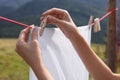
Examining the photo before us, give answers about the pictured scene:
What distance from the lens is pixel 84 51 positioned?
176 centimetres

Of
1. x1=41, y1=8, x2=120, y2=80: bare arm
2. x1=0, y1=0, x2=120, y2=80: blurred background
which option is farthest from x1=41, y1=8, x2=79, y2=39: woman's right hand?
x1=0, y1=0, x2=120, y2=80: blurred background

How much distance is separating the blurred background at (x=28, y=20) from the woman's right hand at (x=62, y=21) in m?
26.5

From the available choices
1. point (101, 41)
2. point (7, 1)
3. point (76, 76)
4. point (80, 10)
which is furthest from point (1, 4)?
point (76, 76)

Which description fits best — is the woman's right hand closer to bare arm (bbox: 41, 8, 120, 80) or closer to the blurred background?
bare arm (bbox: 41, 8, 120, 80)

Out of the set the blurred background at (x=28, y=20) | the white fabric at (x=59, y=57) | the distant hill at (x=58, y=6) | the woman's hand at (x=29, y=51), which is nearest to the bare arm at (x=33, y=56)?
the woman's hand at (x=29, y=51)

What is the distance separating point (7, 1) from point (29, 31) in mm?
147734

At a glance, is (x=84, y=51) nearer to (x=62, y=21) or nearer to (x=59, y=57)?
(x=62, y=21)

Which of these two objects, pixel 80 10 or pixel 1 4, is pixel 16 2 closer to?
pixel 1 4

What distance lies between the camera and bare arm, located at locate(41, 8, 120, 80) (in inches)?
69.6

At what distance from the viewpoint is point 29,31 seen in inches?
64.5

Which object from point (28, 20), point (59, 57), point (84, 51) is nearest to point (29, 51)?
point (84, 51)

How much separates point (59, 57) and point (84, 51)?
0.58 meters

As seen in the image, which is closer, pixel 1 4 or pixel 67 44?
pixel 67 44

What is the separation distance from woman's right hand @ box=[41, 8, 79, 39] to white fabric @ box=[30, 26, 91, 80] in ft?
0.97
